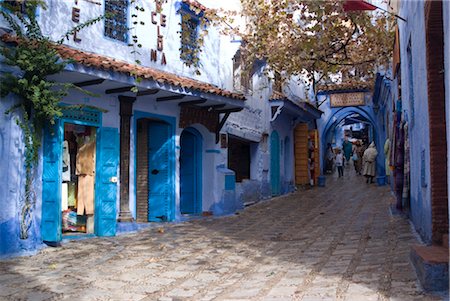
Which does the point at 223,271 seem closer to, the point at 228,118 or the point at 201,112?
the point at 201,112

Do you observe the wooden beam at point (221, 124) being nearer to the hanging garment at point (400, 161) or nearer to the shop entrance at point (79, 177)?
the shop entrance at point (79, 177)

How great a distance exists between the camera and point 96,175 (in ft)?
30.0

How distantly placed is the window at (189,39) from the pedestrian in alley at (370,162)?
9523 mm

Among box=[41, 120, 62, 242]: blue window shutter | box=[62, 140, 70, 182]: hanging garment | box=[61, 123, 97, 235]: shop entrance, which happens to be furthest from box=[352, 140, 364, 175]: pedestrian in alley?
box=[41, 120, 62, 242]: blue window shutter

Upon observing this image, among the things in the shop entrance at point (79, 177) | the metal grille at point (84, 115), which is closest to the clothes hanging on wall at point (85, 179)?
the shop entrance at point (79, 177)

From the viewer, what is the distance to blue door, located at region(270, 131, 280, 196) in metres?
16.9

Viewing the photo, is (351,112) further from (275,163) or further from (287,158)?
(275,163)

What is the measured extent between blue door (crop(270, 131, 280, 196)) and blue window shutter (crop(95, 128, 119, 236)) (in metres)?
8.30

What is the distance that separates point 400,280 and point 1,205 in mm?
5606

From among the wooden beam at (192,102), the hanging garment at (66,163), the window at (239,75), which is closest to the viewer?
the hanging garment at (66,163)

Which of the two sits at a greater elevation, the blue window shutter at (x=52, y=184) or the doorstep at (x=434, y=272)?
the blue window shutter at (x=52, y=184)

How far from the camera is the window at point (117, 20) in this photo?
382 inches

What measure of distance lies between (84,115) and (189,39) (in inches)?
163

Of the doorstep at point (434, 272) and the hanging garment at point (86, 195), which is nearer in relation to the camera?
the doorstep at point (434, 272)
